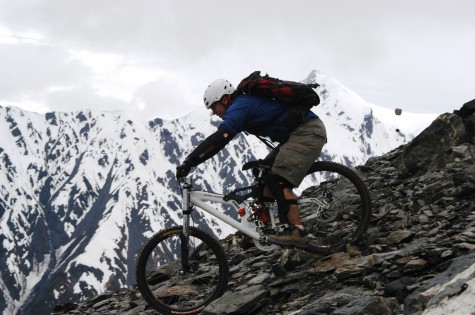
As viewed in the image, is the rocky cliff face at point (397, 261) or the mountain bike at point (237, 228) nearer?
the rocky cliff face at point (397, 261)

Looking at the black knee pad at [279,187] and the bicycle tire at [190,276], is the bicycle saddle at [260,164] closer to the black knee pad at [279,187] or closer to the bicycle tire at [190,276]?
the black knee pad at [279,187]

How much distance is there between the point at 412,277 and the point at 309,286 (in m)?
2.00

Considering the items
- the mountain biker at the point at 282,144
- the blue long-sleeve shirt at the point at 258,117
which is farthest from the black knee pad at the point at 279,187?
the blue long-sleeve shirt at the point at 258,117

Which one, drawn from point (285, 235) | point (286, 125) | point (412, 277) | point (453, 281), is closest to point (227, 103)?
point (286, 125)

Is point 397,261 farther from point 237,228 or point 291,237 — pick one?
point 237,228

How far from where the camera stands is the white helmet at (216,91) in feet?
32.8

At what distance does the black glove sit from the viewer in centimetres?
976

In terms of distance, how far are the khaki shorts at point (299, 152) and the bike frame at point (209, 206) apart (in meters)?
1.00

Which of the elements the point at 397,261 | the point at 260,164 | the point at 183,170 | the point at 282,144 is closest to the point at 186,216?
the point at 183,170

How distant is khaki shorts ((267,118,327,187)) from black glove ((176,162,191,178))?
1596mm

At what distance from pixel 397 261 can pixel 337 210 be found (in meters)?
2.12

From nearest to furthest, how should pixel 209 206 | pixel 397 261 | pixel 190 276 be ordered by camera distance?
1. pixel 397 261
2. pixel 209 206
3. pixel 190 276

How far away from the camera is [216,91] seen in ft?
32.9

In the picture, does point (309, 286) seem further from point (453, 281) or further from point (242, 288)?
point (453, 281)
